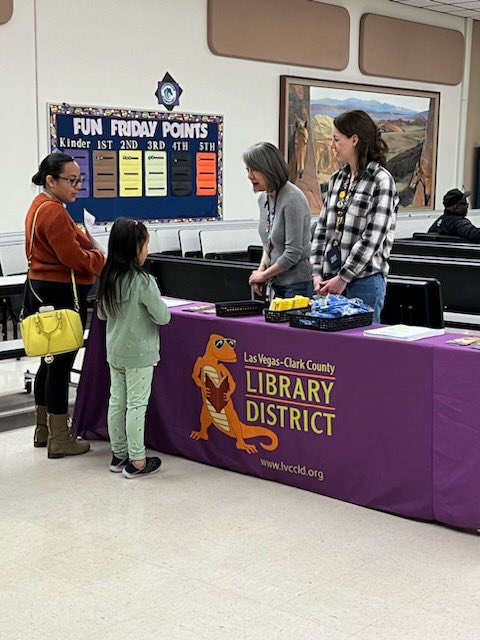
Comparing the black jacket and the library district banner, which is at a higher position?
the library district banner

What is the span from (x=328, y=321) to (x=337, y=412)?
38 cm

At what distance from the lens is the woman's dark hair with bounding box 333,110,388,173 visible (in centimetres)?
421

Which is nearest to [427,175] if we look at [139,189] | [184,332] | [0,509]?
[139,189]

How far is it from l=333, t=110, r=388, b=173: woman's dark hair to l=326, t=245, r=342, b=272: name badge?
382 millimetres

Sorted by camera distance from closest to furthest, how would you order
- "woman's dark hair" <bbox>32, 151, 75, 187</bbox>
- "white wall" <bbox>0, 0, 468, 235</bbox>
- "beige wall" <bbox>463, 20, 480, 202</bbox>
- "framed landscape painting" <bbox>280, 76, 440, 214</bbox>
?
1. "woman's dark hair" <bbox>32, 151, 75, 187</bbox>
2. "white wall" <bbox>0, 0, 468, 235</bbox>
3. "framed landscape painting" <bbox>280, 76, 440, 214</bbox>
4. "beige wall" <bbox>463, 20, 480, 202</bbox>

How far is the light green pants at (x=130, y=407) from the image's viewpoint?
13.9 feet

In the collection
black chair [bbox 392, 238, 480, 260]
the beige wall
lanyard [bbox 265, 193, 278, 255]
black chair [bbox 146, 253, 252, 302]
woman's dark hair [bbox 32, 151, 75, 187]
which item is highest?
the beige wall

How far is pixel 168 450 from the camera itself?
461cm

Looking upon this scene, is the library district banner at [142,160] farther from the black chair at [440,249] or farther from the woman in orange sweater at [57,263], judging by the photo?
the woman in orange sweater at [57,263]

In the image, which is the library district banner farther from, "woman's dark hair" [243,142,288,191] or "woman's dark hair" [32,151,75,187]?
"woman's dark hair" [243,142,288,191]

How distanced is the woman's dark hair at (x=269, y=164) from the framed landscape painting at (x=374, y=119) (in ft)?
18.0

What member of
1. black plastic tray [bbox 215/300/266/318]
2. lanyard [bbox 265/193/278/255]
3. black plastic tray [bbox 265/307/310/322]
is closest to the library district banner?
lanyard [bbox 265/193/278/255]

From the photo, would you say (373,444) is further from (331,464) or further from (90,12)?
(90,12)

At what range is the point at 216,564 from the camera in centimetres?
332
